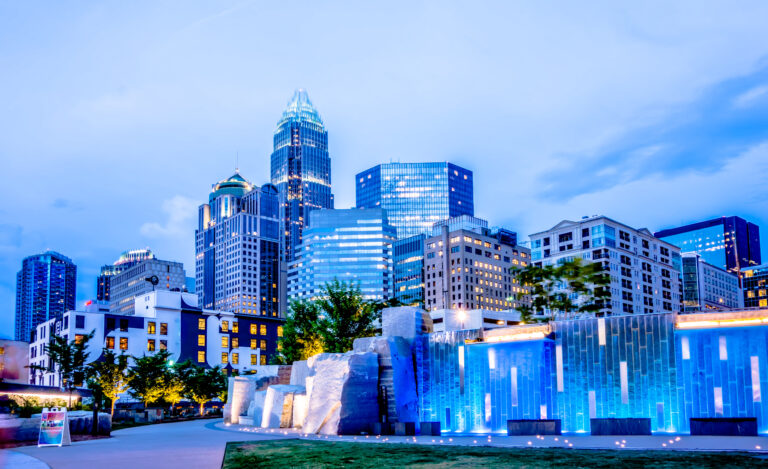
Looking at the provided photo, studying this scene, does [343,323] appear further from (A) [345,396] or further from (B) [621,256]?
(B) [621,256]

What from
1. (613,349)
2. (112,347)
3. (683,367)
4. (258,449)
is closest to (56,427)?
(258,449)

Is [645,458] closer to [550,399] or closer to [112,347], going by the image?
[550,399]

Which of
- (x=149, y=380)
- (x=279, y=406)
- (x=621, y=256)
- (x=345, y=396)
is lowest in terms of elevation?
(x=149, y=380)

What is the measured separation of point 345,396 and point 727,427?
53.4ft

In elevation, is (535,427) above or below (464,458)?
below

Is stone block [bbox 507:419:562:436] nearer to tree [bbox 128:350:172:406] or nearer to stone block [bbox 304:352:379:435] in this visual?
stone block [bbox 304:352:379:435]

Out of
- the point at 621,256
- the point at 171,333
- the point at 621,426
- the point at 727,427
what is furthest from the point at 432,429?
the point at 621,256

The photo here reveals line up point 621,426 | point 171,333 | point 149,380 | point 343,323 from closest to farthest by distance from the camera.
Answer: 1. point 621,426
2. point 343,323
3. point 149,380
4. point 171,333

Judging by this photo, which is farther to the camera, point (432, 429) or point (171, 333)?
point (171, 333)

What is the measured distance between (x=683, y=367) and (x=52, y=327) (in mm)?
93979

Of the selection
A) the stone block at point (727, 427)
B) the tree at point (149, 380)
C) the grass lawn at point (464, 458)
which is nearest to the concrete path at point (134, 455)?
the grass lawn at point (464, 458)

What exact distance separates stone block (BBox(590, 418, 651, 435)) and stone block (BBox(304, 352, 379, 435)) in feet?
35.5

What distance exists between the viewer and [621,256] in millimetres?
154625

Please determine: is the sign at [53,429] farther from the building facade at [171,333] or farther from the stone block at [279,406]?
the building facade at [171,333]
